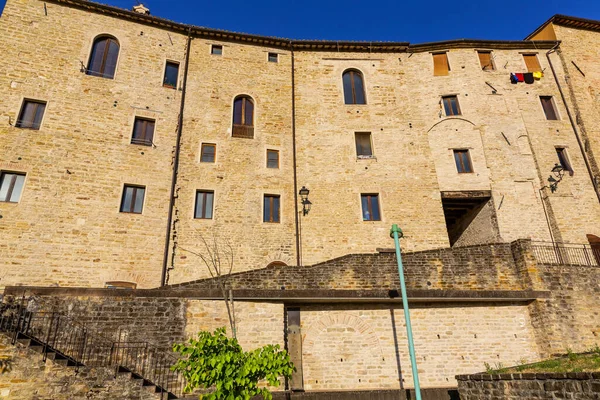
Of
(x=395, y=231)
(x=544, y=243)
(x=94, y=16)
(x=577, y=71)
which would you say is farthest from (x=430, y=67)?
(x=94, y=16)

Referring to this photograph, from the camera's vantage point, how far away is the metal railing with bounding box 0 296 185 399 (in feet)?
30.0

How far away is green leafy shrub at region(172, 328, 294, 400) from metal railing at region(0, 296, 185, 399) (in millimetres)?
2602

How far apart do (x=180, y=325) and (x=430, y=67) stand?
19.2m

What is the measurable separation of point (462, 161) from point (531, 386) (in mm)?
14068

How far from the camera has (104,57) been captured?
17750 mm

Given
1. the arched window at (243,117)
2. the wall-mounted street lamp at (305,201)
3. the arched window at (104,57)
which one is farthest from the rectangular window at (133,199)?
the wall-mounted street lamp at (305,201)

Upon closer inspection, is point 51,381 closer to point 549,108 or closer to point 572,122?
point 549,108

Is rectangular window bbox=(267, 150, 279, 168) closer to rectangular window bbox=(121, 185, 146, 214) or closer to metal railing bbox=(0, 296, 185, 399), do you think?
rectangular window bbox=(121, 185, 146, 214)

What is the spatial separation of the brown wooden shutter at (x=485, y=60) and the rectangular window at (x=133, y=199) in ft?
64.9

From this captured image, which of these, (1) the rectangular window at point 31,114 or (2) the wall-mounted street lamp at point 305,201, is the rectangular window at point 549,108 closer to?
(2) the wall-mounted street lamp at point 305,201

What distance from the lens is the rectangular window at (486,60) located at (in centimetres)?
2148

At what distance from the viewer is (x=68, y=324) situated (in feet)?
31.4

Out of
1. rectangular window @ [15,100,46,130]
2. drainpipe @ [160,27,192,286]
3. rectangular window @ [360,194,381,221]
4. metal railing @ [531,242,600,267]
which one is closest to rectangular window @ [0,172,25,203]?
rectangular window @ [15,100,46,130]

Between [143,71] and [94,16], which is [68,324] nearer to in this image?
[143,71]
